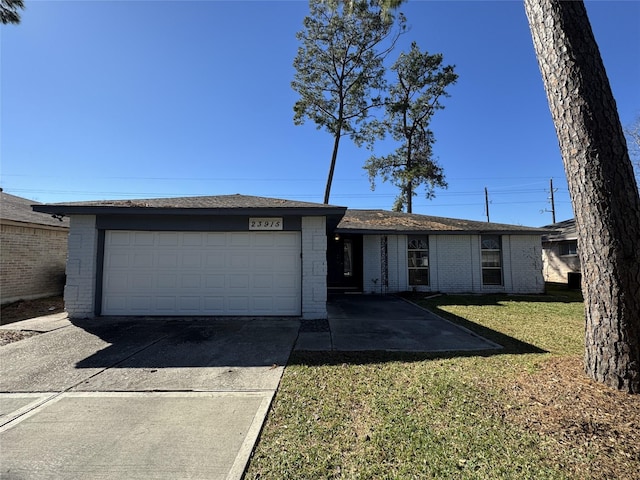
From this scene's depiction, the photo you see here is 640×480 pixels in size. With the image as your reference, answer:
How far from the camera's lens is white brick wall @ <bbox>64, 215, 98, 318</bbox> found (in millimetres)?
7480

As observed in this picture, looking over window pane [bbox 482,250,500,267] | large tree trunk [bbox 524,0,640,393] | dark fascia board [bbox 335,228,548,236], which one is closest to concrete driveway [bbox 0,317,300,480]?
large tree trunk [bbox 524,0,640,393]

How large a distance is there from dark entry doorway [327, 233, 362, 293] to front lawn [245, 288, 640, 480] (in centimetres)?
945

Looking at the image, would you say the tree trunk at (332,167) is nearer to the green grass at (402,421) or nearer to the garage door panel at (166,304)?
the garage door panel at (166,304)

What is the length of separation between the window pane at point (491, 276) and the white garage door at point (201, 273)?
31.8ft

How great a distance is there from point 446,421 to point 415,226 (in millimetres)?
11140

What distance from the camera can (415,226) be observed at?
1342 cm

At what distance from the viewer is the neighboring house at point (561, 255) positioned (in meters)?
17.0

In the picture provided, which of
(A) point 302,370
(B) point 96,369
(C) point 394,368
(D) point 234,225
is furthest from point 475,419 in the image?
(D) point 234,225

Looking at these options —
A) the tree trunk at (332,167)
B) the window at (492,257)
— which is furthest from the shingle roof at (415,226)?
the tree trunk at (332,167)

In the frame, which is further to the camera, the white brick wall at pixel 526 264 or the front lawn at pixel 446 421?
the white brick wall at pixel 526 264

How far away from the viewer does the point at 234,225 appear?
772 centimetres

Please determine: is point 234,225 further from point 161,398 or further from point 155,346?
point 161,398

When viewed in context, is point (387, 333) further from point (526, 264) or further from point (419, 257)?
point (526, 264)

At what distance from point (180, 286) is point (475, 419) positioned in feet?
23.0
